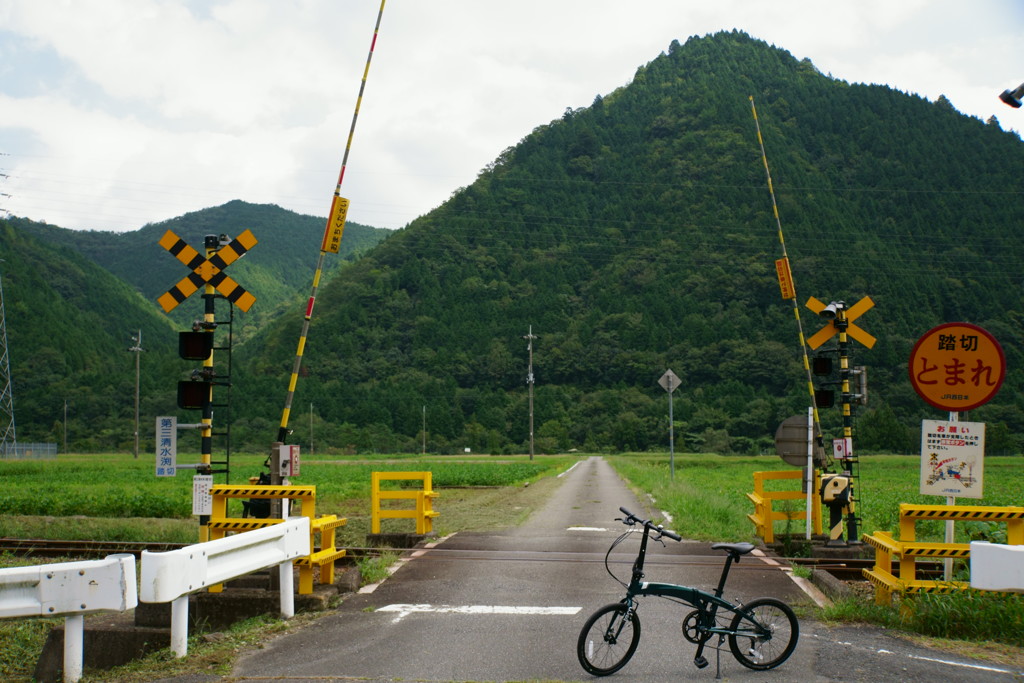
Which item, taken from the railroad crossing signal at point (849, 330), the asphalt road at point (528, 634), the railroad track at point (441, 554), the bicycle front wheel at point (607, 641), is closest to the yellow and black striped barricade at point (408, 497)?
the railroad track at point (441, 554)

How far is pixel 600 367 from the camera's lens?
338 ft

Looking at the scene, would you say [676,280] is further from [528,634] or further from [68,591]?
[68,591]

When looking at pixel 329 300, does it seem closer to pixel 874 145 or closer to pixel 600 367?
pixel 600 367

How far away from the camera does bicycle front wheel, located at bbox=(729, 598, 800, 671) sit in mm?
6223

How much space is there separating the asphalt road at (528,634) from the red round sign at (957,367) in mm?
2290

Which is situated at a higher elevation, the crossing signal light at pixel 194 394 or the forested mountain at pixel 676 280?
the forested mountain at pixel 676 280

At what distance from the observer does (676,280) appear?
10750cm

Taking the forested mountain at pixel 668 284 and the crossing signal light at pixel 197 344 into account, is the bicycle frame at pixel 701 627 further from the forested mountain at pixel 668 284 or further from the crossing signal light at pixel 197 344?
the forested mountain at pixel 668 284

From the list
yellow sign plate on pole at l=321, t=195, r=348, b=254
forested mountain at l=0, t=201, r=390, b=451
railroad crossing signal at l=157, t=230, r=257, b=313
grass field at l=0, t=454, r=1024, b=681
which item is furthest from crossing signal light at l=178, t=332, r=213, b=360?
forested mountain at l=0, t=201, r=390, b=451

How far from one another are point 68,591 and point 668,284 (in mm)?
104196

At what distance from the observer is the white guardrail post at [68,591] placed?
5.71 meters

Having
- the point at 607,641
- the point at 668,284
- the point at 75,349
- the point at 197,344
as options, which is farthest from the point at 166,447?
the point at 668,284

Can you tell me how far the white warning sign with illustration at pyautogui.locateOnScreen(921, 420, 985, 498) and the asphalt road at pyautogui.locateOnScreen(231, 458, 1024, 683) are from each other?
1608 mm

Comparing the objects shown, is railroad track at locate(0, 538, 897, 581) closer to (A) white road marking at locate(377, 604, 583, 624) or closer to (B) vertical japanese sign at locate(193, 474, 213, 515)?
(B) vertical japanese sign at locate(193, 474, 213, 515)
